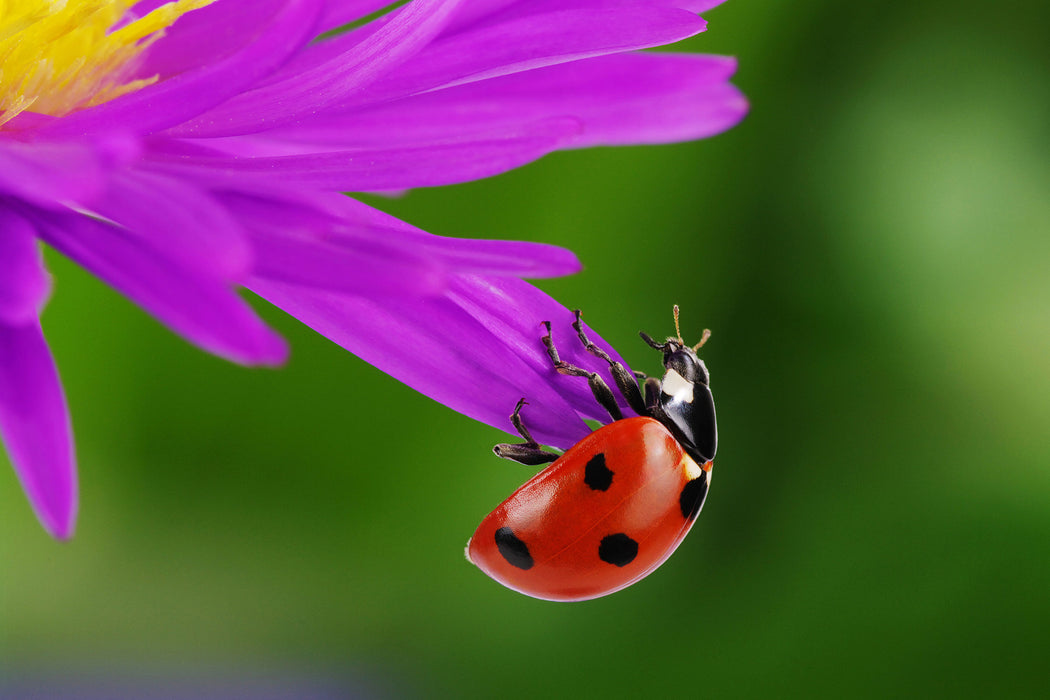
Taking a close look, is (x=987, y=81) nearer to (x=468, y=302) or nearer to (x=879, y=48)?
(x=879, y=48)

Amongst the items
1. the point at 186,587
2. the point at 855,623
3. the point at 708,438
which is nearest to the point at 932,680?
the point at 855,623

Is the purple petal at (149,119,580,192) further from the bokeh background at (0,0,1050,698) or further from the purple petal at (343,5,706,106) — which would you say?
the bokeh background at (0,0,1050,698)

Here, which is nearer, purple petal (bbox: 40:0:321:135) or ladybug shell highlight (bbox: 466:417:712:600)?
purple petal (bbox: 40:0:321:135)

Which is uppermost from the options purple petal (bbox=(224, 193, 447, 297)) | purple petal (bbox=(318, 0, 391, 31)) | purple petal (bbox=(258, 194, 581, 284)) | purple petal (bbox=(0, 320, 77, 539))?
purple petal (bbox=(318, 0, 391, 31))

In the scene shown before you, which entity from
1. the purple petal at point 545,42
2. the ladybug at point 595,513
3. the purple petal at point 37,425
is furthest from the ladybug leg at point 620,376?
the purple petal at point 37,425

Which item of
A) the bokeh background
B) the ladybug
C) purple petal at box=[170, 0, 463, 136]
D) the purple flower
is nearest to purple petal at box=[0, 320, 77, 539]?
the purple flower

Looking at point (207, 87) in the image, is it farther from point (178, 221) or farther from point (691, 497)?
point (691, 497)
